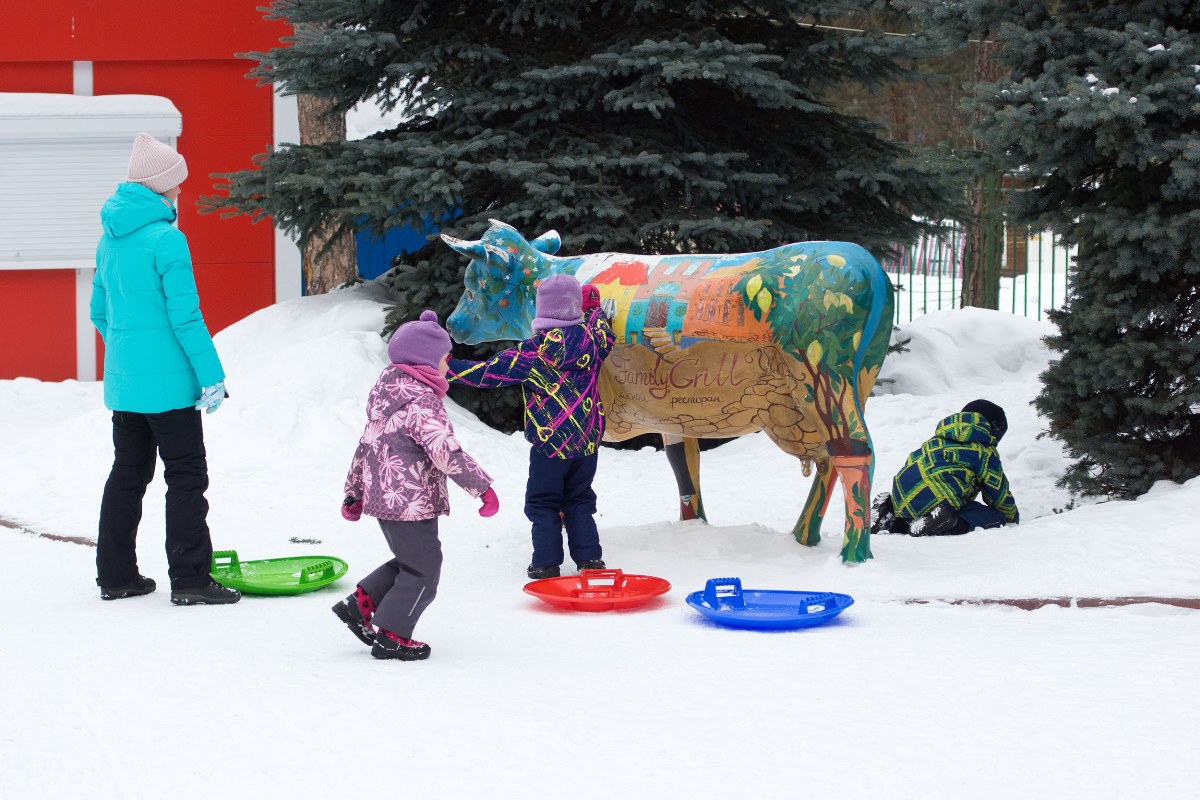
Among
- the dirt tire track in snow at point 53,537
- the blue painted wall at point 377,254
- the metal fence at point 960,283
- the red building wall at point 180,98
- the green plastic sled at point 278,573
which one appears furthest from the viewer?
the metal fence at point 960,283

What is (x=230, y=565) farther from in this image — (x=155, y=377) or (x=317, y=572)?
(x=155, y=377)

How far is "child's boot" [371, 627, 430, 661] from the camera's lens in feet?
16.8

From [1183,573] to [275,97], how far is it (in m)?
12.0

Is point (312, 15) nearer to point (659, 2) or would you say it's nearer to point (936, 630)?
point (659, 2)

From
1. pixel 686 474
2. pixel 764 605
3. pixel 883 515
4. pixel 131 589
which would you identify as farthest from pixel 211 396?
pixel 883 515

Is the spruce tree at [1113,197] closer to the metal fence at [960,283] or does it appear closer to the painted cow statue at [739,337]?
the painted cow statue at [739,337]

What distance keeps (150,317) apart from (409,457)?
5.44ft

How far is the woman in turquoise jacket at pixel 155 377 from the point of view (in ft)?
19.7

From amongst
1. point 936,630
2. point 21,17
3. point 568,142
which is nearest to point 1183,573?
point 936,630

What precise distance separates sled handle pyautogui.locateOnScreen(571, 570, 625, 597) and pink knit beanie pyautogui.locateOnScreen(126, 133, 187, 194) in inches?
102

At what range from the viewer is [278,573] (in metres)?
6.61

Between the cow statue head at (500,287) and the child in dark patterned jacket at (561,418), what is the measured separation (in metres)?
0.68

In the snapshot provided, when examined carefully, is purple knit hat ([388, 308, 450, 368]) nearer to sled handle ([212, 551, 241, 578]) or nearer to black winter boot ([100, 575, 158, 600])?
sled handle ([212, 551, 241, 578])

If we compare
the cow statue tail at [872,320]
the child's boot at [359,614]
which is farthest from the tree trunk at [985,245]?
the child's boot at [359,614]
